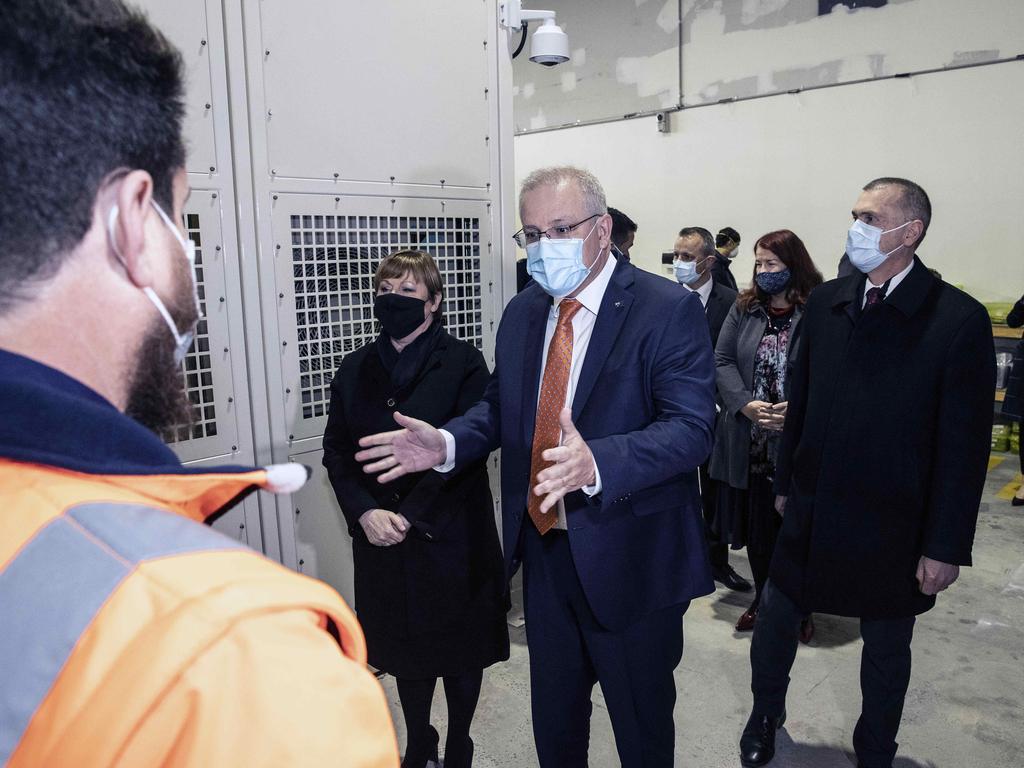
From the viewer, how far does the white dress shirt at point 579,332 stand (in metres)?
1.81

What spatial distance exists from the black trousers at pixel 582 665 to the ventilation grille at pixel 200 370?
1.02 metres

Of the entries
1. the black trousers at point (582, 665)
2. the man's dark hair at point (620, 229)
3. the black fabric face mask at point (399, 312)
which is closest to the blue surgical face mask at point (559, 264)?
the black fabric face mask at point (399, 312)

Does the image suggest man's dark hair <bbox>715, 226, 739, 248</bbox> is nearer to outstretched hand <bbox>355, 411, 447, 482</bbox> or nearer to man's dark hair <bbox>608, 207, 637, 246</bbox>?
man's dark hair <bbox>608, 207, 637, 246</bbox>

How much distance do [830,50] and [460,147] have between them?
5.11m

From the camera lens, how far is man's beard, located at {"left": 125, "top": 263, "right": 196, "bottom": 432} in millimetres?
611

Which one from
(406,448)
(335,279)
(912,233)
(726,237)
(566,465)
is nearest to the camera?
(566,465)

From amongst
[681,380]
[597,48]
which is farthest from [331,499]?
[597,48]

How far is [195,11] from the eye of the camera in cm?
203

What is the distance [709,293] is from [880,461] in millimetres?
1985

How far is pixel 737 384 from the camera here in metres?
2.98

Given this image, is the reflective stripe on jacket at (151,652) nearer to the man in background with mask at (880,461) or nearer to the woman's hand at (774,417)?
the man in background with mask at (880,461)

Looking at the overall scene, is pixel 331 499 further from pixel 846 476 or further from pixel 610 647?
pixel 846 476

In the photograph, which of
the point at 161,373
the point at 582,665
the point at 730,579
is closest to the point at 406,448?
the point at 582,665

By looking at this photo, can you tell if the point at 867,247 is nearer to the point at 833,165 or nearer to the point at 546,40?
the point at 546,40
